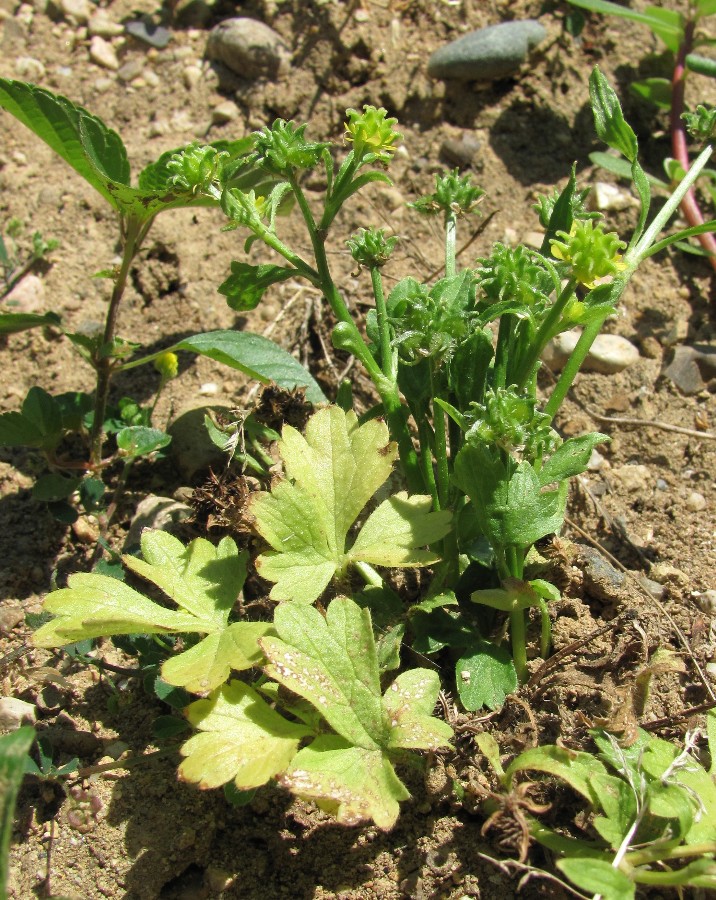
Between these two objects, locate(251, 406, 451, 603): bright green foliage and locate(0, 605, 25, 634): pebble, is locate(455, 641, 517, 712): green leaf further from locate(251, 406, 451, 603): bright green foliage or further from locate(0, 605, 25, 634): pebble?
locate(0, 605, 25, 634): pebble

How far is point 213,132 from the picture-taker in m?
3.46

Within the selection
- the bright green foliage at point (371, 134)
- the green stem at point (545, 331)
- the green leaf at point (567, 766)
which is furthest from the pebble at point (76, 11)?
the green leaf at point (567, 766)

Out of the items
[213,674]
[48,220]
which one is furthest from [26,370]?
[213,674]

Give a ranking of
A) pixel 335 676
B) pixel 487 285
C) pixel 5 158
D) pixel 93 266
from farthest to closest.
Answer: pixel 5 158, pixel 93 266, pixel 487 285, pixel 335 676

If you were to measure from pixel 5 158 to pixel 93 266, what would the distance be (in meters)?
0.68

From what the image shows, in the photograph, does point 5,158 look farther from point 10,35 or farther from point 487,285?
point 487,285

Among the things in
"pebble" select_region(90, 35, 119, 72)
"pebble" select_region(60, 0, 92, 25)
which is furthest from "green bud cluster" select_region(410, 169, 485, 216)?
"pebble" select_region(60, 0, 92, 25)

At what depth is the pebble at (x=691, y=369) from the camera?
9.61 feet

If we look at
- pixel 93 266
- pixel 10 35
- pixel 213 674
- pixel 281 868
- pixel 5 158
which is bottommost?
pixel 281 868

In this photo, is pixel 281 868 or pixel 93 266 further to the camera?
pixel 93 266

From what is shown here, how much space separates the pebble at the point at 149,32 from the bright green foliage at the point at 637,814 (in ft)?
11.0

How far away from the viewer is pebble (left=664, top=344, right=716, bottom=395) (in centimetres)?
293

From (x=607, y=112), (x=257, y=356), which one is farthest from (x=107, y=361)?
(x=607, y=112)

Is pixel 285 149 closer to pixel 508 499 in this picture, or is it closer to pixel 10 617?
pixel 508 499
